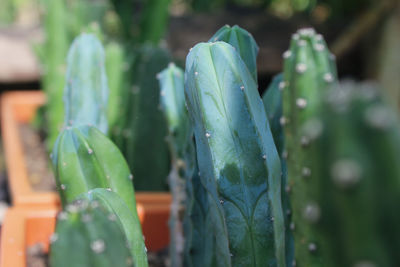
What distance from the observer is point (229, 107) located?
1.01 meters

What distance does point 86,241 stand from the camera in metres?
0.74

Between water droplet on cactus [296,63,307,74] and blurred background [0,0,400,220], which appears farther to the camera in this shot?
blurred background [0,0,400,220]

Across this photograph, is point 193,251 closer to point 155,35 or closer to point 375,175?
point 375,175

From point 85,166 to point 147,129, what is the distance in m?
0.99

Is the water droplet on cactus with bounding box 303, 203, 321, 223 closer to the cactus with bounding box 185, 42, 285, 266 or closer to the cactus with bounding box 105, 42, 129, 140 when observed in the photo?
the cactus with bounding box 185, 42, 285, 266

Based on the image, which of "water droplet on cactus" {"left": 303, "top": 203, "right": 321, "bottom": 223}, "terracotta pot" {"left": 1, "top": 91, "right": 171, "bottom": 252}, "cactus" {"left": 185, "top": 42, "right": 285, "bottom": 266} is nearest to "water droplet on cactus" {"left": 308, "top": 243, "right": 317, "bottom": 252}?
"cactus" {"left": 185, "top": 42, "right": 285, "bottom": 266}

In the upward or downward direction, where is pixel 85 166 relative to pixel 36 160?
upward

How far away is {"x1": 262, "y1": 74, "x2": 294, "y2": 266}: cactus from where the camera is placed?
A: 1.29 m

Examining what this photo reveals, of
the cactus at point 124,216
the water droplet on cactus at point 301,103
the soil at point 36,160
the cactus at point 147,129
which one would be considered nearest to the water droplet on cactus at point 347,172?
the cactus at point 124,216

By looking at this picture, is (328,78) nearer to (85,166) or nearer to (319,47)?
(319,47)

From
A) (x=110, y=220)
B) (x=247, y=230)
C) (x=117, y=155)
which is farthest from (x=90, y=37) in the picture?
(x=110, y=220)

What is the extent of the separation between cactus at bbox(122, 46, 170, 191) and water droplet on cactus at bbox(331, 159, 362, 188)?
1.54 metres

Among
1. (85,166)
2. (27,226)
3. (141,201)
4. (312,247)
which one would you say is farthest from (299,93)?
(27,226)

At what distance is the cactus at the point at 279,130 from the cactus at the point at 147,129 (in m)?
0.70
